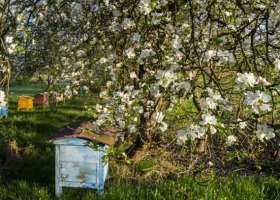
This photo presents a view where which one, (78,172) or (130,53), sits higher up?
(130,53)

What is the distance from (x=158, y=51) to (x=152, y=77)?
0.60 metres

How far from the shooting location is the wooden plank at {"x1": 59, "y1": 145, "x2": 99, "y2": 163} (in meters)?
3.94

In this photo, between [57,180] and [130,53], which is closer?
→ [130,53]

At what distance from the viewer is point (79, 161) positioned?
3.98 meters

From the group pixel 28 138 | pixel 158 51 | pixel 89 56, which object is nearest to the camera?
pixel 158 51

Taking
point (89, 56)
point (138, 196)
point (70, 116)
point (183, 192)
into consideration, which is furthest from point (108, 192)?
point (70, 116)

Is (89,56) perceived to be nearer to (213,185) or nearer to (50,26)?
(50,26)

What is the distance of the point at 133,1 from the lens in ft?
11.9

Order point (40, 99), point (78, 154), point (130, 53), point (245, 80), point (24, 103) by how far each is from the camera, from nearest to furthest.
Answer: point (245, 80) → point (130, 53) → point (78, 154) → point (24, 103) → point (40, 99)

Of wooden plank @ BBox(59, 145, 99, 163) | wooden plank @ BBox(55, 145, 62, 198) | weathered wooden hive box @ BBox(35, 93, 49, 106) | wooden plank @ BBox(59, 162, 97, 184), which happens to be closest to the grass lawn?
wooden plank @ BBox(55, 145, 62, 198)

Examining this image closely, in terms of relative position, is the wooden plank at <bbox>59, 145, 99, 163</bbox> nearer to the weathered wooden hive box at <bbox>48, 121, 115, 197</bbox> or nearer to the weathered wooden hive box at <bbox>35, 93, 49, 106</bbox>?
the weathered wooden hive box at <bbox>48, 121, 115, 197</bbox>

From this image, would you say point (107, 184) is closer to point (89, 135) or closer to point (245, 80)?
point (89, 135)

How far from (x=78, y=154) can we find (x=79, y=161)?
9 centimetres

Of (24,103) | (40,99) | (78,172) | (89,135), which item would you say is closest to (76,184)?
(78,172)
